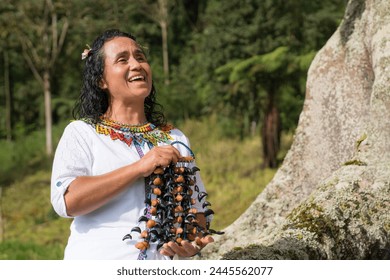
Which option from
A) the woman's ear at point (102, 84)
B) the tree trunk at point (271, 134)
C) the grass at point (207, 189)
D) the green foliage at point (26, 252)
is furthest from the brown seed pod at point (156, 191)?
the tree trunk at point (271, 134)

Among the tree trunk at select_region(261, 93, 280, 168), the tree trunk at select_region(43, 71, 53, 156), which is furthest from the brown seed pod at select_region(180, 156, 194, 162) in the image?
the tree trunk at select_region(43, 71, 53, 156)

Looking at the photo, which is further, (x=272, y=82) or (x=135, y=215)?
(x=272, y=82)

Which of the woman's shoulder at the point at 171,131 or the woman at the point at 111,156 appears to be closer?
the woman at the point at 111,156

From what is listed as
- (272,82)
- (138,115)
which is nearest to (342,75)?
(138,115)

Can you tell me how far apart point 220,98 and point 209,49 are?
63.4 inches

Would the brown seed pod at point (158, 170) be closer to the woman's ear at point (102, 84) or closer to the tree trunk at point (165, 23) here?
the woman's ear at point (102, 84)

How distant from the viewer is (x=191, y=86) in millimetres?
26094

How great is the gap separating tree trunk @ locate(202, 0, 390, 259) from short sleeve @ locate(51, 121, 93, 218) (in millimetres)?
2108

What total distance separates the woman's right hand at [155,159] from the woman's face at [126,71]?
27 centimetres

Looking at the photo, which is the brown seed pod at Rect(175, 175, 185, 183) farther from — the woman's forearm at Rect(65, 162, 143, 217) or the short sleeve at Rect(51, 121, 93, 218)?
the short sleeve at Rect(51, 121, 93, 218)

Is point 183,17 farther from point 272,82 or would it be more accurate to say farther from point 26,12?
point 272,82

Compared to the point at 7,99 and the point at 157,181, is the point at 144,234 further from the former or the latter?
the point at 7,99

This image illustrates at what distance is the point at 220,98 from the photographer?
20188 mm

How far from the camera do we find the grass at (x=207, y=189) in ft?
44.0
